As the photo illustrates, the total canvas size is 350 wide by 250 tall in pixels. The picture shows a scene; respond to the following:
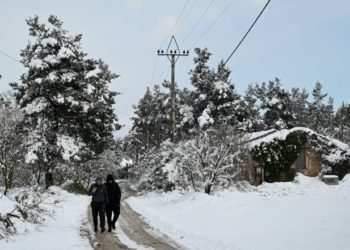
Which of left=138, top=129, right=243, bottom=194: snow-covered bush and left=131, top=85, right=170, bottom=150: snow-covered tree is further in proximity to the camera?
left=131, top=85, right=170, bottom=150: snow-covered tree

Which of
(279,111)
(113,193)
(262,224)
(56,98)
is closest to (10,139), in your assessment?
(56,98)

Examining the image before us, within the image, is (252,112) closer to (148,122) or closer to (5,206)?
(148,122)

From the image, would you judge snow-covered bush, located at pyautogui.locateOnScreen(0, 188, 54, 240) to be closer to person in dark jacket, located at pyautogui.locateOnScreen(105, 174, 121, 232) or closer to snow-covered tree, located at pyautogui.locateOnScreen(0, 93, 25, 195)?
person in dark jacket, located at pyautogui.locateOnScreen(105, 174, 121, 232)

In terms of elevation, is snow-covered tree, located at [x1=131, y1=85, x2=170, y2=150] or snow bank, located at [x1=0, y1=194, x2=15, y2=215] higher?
snow-covered tree, located at [x1=131, y1=85, x2=170, y2=150]

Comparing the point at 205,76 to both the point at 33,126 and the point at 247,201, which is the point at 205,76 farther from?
the point at 247,201

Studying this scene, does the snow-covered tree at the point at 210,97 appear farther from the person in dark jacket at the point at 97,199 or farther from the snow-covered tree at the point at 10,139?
the person in dark jacket at the point at 97,199

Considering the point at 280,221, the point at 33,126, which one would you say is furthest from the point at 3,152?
the point at 280,221

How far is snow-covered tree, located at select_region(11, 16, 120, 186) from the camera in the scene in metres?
31.7

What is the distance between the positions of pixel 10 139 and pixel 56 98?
4209 millimetres

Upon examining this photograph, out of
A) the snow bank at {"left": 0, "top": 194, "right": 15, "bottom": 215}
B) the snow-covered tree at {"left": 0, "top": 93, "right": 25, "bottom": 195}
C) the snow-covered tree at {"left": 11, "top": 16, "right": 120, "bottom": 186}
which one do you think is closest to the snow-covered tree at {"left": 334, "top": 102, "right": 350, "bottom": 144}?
the snow-covered tree at {"left": 11, "top": 16, "right": 120, "bottom": 186}

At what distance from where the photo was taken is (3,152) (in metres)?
30.8

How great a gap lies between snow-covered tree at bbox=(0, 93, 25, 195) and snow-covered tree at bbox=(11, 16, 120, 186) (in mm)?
695

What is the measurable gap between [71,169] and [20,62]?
1166 cm

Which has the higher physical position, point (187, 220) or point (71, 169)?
Answer: point (71, 169)
